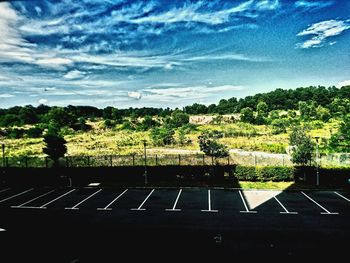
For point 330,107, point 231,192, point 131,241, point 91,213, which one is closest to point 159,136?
point 231,192

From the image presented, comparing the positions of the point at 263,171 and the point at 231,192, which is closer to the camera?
the point at 231,192

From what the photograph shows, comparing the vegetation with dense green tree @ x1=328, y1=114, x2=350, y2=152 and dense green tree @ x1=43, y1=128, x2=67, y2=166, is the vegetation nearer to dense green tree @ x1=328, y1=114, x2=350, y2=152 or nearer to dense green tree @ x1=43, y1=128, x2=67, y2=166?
dense green tree @ x1=328, y1=114, x2=350, y2=152

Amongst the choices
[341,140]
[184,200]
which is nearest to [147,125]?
[341,140]

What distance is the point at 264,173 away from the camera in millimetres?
24828

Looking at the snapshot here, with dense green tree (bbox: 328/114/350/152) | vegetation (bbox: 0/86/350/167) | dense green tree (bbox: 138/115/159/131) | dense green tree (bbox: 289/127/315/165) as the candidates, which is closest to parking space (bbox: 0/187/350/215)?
dense green tree (bbox: 289/127/315/165)

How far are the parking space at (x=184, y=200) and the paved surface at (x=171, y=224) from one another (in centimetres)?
6

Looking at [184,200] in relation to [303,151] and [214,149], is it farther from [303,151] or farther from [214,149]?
[214,149]

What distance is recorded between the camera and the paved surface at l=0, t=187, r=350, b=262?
11.5 m

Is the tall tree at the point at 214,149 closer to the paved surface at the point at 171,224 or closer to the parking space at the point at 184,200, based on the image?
the parking space at the point at 184,200

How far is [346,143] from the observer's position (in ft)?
118

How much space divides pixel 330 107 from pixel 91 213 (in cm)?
8528

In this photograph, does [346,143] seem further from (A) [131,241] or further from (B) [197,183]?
(A) [131,241]

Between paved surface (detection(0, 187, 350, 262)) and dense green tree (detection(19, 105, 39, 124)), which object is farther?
dense green tree (detection(19, 105, 39, 124))

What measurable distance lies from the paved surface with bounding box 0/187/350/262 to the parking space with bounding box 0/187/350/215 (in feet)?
0.19
